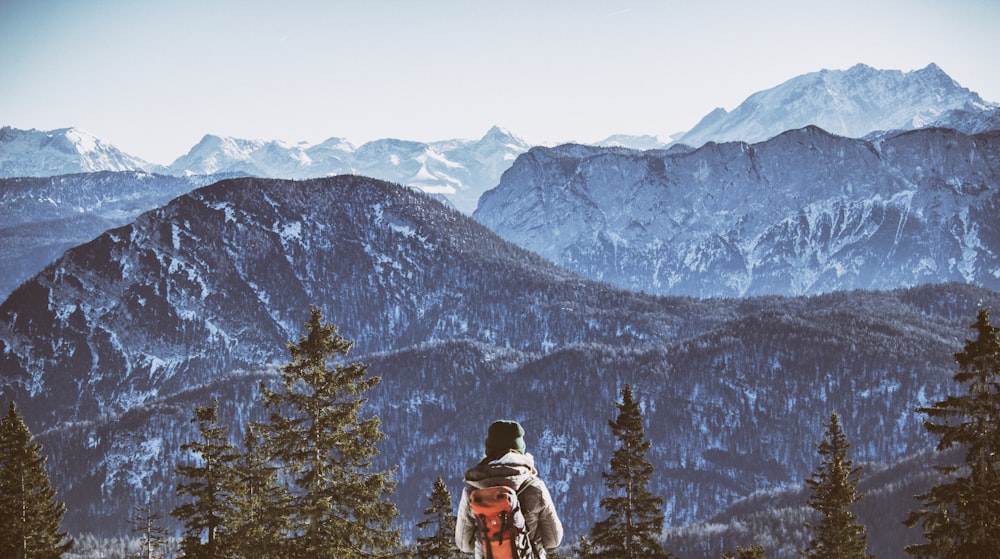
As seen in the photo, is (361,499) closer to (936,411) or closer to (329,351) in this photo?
(329,351)

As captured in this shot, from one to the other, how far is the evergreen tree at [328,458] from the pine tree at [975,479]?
49.9 feet

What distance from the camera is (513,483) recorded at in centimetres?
1464

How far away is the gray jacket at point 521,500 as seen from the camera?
48.2 feet

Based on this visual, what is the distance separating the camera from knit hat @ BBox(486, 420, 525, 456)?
14.9m

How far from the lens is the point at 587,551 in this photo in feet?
123

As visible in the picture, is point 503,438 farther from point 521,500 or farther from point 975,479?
point 975,479

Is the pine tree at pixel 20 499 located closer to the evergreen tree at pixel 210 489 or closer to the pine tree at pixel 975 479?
the evergreen tree at pixel 210 489

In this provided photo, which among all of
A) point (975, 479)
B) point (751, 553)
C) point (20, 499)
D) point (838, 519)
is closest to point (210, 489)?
point (20, 499)

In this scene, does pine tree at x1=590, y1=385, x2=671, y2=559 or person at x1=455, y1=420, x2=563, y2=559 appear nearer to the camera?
person at x1=455, y1=420, x2=563, y2=559

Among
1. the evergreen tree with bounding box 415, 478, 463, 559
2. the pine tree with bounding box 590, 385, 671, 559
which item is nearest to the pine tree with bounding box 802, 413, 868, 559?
the pine tree with bounding box 590, 385, 671, 559

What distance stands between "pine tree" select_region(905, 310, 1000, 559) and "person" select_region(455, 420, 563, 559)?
17069 mm

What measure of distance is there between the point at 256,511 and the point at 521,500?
2507cm

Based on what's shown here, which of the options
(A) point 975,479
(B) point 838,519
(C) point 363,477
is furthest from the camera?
(B) point 838,519

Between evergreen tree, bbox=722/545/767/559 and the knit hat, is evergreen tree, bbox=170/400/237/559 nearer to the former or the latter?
evergreen tree, bbox=722/545/767/559
